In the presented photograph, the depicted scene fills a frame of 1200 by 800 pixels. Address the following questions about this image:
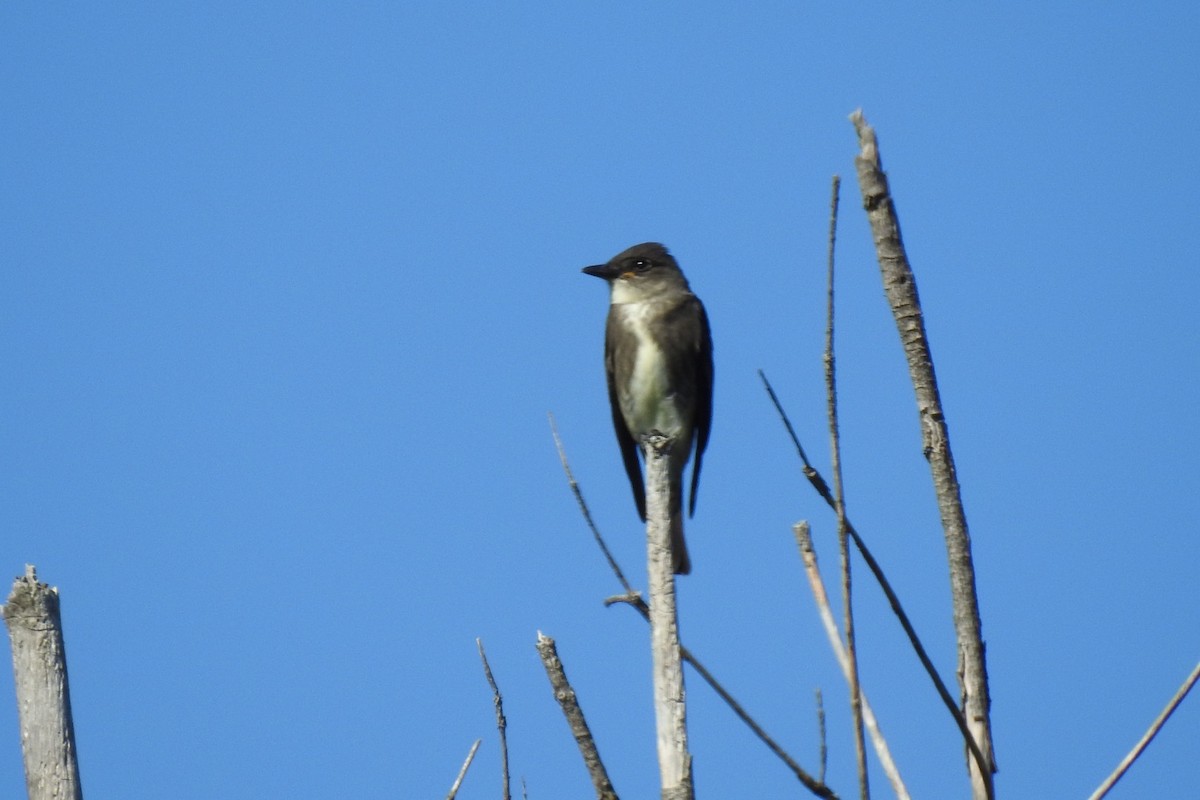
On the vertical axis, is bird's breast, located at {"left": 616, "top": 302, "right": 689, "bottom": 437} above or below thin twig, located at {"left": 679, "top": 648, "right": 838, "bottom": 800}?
above

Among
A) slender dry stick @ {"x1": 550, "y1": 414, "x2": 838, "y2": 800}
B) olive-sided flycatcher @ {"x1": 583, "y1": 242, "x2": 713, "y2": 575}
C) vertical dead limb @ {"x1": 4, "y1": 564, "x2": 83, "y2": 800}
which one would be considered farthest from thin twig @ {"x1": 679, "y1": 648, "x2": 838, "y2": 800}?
olive-sided flycatcher @ {"x1": 583, "y1": 242, "x2": 713, "y2": 575}

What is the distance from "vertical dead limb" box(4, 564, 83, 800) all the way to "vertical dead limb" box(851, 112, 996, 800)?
2.20 metres

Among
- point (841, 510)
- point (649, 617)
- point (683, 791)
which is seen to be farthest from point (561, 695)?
point (841, 510)

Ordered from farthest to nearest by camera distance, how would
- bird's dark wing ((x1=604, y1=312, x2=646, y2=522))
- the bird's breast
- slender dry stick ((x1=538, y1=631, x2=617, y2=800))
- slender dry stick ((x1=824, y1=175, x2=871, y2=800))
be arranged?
bird's dark wing ((x1=604, y1=312, x2=646, y2=522))
the bird's breast
slender dry stick ((x1=538, y1=631, x2=617, y2=800))
slender dry stick ((x1=824, y1=175, x2=871, y2=800))

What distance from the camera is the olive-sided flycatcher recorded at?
9.15m

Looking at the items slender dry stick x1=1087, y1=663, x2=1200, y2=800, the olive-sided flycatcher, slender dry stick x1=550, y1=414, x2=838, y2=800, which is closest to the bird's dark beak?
the olive-sided flycatcher

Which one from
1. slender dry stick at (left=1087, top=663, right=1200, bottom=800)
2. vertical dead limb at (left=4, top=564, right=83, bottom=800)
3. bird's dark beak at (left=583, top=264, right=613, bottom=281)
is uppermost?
bird's dark beak at (left=583, top=264, right=613, bottom=281)

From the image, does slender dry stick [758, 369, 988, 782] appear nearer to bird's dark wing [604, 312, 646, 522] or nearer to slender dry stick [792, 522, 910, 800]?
slender dry stick [792, 522, 910, 800]

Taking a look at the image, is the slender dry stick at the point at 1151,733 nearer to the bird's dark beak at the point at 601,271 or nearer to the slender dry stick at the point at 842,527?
the slender dry stick at the point at 842,527

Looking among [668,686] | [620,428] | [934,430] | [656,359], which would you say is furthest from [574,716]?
[620,428]

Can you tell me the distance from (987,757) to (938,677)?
0.71ft

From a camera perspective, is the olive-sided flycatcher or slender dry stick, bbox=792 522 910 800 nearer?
slender dry stick, bbox=792 522 910 800

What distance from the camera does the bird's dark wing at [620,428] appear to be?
9.40 metres

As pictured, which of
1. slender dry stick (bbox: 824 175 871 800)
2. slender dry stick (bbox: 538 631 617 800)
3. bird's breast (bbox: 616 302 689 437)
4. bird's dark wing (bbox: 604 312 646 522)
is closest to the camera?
slender dry stick (bbox: 824 175 871 800)
